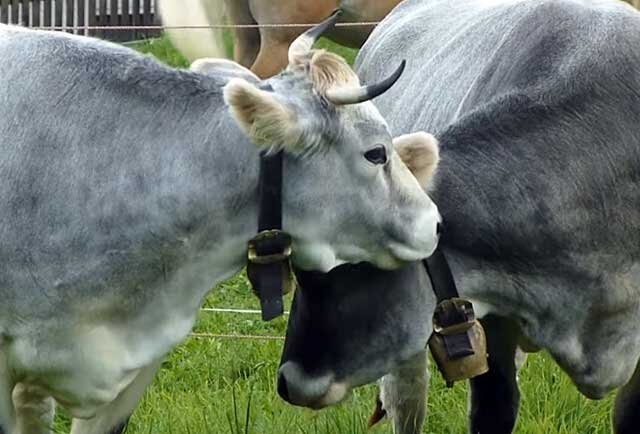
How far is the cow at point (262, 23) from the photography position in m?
9.90

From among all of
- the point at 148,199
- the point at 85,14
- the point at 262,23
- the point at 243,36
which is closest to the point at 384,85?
the point at 148,199

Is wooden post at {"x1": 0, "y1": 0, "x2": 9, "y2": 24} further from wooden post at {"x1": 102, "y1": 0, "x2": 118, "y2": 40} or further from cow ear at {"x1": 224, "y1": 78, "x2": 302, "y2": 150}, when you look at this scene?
cow ear at {"x1": 224, "y1": 78, "x2": 302, "y2": 150}

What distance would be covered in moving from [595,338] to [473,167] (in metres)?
0.61

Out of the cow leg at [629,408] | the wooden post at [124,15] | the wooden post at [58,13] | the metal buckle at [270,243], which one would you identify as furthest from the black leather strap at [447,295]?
the wooden post at [124,15]

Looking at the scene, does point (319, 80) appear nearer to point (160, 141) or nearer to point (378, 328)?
point (160, 141)

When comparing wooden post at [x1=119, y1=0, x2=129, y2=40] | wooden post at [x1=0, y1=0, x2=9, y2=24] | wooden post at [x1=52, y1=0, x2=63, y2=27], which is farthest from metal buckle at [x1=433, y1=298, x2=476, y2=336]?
wooden post at [x1=119, y1=0, x2=129, y2=40]

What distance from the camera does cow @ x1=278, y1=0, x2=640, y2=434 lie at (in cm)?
436

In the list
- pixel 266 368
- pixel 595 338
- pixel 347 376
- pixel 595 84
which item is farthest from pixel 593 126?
pixel 266 368

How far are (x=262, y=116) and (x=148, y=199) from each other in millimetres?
418

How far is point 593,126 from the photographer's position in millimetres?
4520

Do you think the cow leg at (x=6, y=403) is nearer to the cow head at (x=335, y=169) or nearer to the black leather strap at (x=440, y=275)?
the cow head at (x=335, y=169)

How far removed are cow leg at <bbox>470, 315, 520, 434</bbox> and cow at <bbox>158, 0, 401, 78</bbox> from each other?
4824mm

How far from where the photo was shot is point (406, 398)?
5488 millimetres

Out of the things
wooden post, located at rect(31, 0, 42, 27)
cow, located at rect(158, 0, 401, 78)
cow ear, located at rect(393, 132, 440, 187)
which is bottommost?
wooden post, located at rect(31, 0, 42, 27)
